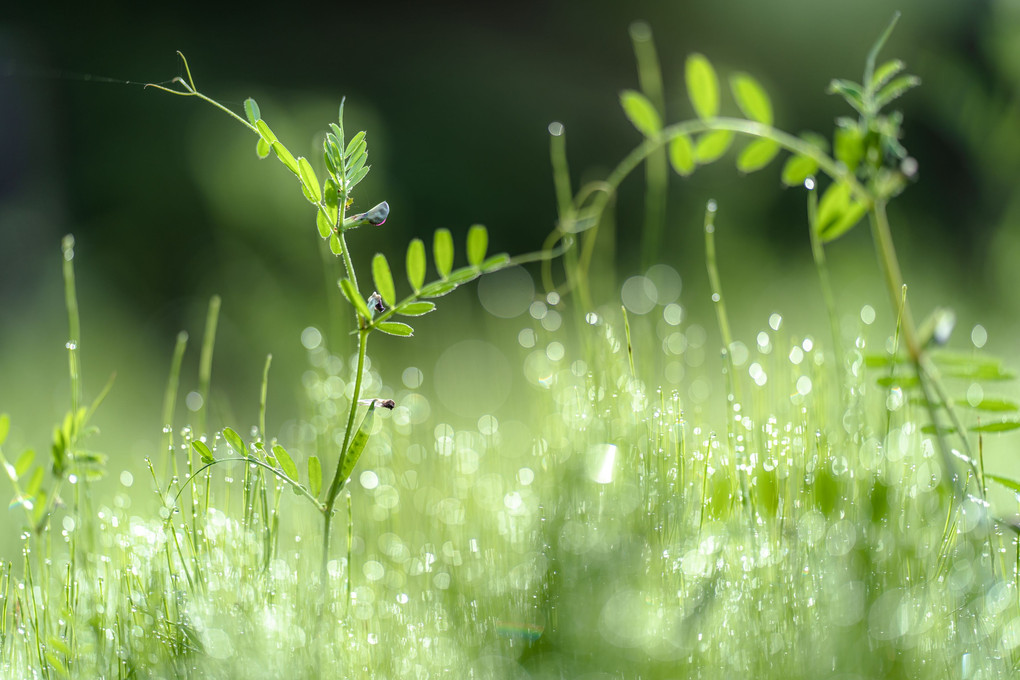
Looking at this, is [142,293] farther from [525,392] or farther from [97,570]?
[97,570]

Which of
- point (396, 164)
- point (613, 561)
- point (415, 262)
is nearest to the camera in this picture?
point (613, 561)

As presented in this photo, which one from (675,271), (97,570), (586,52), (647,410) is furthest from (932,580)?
(586,52)

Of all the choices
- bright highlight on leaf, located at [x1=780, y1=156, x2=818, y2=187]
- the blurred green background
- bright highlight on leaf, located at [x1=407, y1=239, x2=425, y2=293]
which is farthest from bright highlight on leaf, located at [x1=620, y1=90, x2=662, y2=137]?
the blurred green background

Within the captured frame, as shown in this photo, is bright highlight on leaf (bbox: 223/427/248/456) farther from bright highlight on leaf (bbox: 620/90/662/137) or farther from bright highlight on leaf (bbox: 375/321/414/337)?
bright highlight on leaf (bbox: 620/90/662/137)

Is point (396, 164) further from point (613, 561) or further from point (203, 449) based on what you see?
point (613, 561)

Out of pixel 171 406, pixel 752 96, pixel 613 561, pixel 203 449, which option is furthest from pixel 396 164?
pixel 613 561

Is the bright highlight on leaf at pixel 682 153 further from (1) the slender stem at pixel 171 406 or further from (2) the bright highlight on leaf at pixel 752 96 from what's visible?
(1) the slender stem at pixel 171 406

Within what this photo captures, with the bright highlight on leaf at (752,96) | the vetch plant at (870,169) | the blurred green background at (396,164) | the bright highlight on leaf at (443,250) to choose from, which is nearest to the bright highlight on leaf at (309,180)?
the bright highlight on leaf at (443,250)
